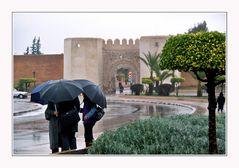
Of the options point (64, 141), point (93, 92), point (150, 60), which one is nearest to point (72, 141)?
point (64, 141)

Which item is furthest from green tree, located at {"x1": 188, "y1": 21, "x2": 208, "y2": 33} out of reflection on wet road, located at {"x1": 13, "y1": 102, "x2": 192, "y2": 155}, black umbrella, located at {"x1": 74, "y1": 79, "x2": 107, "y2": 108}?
black umbrella, located at {"x1": 74, "y1": 79, "x2": 107, "y2": 108}

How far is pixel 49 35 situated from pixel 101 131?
2010 mm

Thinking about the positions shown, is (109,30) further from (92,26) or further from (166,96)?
(166,96)

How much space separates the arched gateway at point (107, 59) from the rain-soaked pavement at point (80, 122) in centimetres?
44

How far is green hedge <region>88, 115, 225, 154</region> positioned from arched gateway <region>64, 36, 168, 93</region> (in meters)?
1.21

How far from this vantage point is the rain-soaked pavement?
7.91 metres

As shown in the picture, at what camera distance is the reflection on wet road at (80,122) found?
787 centimetres

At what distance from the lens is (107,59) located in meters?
9.03

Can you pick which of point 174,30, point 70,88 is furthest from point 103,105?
point 174,30

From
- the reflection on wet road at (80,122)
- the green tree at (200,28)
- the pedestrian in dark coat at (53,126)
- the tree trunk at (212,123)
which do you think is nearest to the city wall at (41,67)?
the reflection on wet road at (80,122)

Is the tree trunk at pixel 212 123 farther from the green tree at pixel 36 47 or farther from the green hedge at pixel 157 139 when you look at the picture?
the green tree at pixel 36 47

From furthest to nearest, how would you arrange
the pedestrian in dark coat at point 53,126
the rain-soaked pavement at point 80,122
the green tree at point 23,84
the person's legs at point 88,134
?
1. the green tree at point 23,84
2. the rain-soaked pavement at point 80,122
3. the person's legs at point 88,134
4. the pedestrian in dark coat at point 53,126

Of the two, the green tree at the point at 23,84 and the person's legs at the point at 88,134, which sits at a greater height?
the green tree at the point at 23,84

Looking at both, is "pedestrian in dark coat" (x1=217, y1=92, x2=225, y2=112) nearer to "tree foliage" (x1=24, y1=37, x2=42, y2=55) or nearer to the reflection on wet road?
the reflection on wet road
